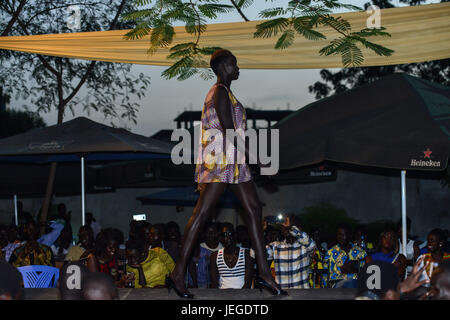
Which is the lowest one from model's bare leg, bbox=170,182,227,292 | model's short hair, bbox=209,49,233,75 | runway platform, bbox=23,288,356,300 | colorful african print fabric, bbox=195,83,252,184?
runway platform, bbox=23,288,356,300

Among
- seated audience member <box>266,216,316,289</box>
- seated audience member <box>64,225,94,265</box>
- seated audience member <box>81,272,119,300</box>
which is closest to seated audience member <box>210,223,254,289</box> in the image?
seated audience member <box>266,216,316,289</box>

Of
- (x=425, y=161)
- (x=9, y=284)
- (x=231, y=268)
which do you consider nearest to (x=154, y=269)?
(x=231, y=268)

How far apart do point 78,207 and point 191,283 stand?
1467 centimetres

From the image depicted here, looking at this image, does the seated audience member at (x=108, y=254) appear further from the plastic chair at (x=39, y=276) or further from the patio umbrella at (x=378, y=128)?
the patio umbrella at (x=378, y=128)

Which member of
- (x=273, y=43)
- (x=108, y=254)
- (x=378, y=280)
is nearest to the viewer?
(x=378, y=280)

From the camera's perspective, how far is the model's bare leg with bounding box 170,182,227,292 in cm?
397

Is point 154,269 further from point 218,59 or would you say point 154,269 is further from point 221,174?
point 218,59

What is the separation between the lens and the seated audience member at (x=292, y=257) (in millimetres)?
5977

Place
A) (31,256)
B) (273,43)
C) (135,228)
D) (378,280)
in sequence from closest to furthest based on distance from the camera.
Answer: (378,280) → (273,43) → (31,256) → (135,228)

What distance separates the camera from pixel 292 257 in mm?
6004

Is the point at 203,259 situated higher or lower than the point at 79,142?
lower

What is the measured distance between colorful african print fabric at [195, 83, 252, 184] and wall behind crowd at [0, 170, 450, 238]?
55.4 ft

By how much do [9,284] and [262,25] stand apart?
2.87 meters

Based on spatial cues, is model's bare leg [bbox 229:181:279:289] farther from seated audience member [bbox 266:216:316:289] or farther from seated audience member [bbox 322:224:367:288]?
seated audience member [bbox 322:224:367:288]
